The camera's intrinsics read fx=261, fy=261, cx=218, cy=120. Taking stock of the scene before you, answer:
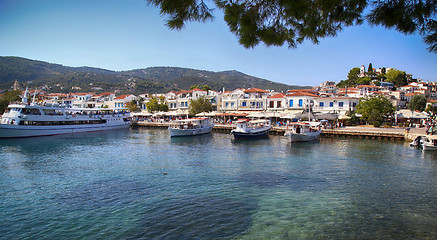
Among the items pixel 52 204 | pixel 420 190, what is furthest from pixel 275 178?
pixel 52 204

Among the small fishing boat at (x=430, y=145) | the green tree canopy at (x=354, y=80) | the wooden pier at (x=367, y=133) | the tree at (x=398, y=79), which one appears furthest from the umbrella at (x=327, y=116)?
the tree at (x=398, y=79)

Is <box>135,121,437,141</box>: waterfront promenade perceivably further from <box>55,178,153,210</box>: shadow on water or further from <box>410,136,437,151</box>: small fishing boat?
<box>55,178,153,210</box>: shadow on water

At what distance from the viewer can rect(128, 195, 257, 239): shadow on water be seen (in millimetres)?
8945

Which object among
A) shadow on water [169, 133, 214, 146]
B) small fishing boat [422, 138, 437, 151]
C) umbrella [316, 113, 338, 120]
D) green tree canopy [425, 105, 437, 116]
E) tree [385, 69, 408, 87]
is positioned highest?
tree [385, 69, 408, 87]

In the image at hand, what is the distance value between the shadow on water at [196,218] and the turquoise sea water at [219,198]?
39 millimetres

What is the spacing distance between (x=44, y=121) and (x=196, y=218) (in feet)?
135

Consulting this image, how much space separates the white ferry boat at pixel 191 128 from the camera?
3871 cm

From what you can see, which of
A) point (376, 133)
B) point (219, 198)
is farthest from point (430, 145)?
point (219, 198)

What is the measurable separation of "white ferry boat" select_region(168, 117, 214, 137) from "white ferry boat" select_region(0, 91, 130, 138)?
61.9 feet

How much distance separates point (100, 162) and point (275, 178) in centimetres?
1365

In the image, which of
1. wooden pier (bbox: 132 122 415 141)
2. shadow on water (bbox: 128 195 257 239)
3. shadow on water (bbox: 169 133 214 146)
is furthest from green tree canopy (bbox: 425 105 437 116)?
shadow on water (bbox: 128 195 257 239)

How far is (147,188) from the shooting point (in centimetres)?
1383

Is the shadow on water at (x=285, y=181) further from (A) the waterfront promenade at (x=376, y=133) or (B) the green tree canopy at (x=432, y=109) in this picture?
(B) the green tree canopy at (x=432, y=109)

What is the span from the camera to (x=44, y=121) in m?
41.2
